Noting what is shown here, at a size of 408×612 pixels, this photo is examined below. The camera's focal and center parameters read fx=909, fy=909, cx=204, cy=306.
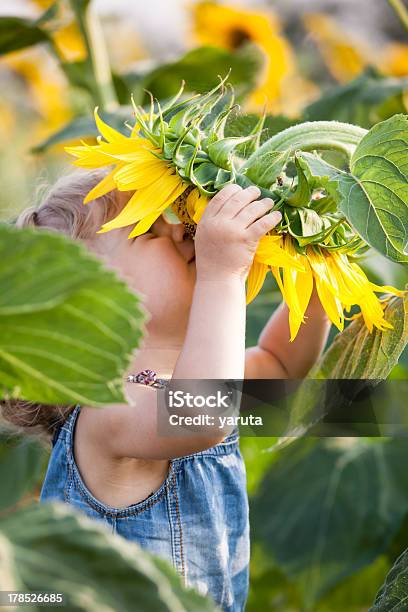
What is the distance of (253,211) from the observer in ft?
2.07

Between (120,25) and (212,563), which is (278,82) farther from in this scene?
(212,563)

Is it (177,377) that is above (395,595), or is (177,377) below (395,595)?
above

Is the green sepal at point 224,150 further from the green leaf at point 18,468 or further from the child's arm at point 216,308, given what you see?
the green leaf at point 18,468

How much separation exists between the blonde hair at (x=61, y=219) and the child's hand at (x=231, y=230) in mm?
243

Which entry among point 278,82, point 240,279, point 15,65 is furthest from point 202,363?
point 15,65

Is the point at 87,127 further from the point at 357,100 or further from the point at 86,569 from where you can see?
Result: the point at 86,569

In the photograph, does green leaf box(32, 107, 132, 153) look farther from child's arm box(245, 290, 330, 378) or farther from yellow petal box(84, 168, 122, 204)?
yellow petal box(84, 168, 122, 204)

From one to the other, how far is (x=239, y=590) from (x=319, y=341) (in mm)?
259

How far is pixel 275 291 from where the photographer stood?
4.40 feet

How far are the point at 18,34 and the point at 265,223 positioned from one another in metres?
0.97

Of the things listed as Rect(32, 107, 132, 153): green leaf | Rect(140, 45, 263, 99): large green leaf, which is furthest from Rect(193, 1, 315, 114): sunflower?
Rect(32, 107, 132, 153): green leaf

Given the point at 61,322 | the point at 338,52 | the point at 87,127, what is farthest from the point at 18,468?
the point at 338,52

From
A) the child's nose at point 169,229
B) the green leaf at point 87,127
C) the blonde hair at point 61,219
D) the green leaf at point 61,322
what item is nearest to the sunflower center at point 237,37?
the green leaf at point 87,127

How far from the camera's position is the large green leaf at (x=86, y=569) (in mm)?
286
